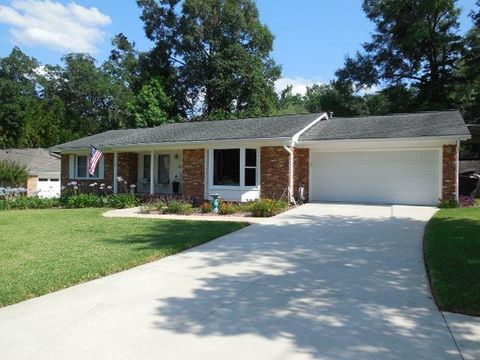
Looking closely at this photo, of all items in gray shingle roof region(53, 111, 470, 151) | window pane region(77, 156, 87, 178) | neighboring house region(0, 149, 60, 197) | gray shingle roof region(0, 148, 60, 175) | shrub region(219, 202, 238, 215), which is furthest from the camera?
gray shingle roof region(0, 148, 60, 175)

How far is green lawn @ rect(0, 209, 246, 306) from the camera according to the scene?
647cm

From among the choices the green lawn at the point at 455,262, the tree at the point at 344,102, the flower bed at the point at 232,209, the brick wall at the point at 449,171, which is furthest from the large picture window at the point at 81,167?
the tree at the point at 344,102

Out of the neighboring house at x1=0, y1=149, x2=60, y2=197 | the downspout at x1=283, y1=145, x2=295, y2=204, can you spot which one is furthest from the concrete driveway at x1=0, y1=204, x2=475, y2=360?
the neighboring house at x1=0, y1=149, x2=60, y2=197

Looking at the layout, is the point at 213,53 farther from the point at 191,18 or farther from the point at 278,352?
the point at 278,352

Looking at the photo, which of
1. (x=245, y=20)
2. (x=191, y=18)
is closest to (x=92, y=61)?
(x=191, y=18)

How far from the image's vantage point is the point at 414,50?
34594 millimetres

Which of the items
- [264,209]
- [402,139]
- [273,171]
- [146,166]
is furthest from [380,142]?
[146,166]

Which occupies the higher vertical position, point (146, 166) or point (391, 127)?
point (391, 127)

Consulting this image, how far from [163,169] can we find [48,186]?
16.5 metres

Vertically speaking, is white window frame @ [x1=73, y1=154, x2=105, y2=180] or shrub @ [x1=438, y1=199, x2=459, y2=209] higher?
white window frame @ [x1=73, y1=154, x2=105, y2=180]

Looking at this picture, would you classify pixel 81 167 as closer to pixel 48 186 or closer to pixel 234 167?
pixel 234 167

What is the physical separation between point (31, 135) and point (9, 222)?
3631cm

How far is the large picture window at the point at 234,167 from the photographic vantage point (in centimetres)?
1764

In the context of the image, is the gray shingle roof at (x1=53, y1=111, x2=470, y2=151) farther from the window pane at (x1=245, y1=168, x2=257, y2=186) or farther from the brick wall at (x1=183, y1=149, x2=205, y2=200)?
the window pane at (x1=245, y1=168, x2=257, y2=186)
